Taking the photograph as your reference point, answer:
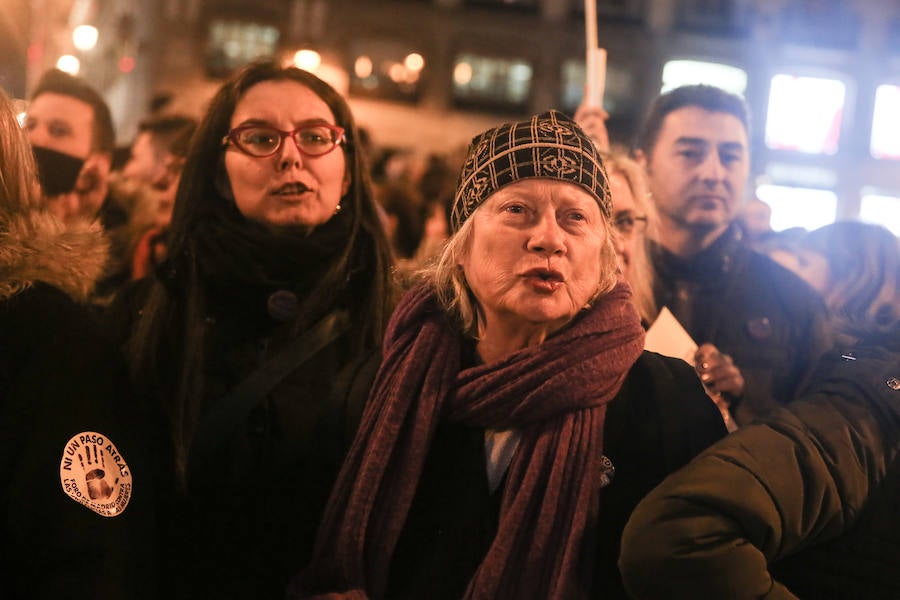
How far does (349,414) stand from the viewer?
238 cm

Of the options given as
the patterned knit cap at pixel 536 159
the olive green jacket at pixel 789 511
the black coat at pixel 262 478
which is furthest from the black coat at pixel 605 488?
the patterned knit cap at pixel 536 159

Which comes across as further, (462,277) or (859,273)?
(859,273)

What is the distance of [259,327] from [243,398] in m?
0.28

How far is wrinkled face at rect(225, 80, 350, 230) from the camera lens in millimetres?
2756

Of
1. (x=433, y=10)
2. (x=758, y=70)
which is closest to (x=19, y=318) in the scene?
(x=758, y=70)

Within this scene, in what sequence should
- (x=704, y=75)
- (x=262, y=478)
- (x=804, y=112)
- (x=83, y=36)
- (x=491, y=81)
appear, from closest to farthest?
(x=262, y=478) → (x=704, y=75) → (x=804, y=112) → (x=83, y=36) → (x=491, y=81)

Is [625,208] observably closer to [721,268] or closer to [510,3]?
[721,268]

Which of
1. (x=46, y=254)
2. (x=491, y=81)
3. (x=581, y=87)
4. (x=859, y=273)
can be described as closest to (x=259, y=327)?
(x=46, y=254)

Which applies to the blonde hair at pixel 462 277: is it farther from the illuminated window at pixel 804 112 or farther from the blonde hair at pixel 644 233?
the illuminated window at pixel 804 112

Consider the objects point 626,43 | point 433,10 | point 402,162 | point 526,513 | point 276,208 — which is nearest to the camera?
A: point 526,513

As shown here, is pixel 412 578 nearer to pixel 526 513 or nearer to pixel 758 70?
pixel 526 513

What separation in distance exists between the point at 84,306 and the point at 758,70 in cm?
310

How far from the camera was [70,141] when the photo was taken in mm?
3877

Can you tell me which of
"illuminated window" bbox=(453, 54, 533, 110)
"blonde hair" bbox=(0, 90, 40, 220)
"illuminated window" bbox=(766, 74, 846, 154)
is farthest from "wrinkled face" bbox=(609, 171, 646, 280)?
"illuminated window" bbox=(453, 54, 533, 110)
